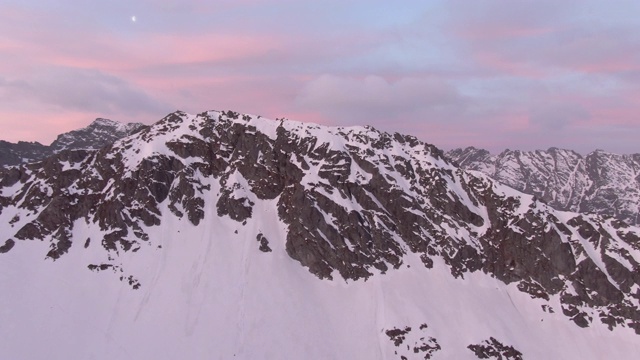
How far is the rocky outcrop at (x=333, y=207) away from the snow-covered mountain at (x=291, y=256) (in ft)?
1.81

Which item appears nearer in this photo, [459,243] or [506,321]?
[506,321]

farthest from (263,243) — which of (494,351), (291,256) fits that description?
(494,351)

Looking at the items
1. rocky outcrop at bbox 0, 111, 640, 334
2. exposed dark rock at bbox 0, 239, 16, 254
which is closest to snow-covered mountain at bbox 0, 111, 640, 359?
rocky outcrop at bbox 0, 111, 640, 334

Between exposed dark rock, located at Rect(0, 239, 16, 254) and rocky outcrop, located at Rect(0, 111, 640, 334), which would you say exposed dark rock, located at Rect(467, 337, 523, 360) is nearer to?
rocky outcrop, located at Rect(0, 111, 640, 334)

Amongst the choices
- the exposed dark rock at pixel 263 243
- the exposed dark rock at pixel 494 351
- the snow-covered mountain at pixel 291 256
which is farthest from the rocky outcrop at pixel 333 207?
the exposed dark rock at pixel 494 351

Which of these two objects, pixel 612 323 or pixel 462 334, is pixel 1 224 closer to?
pixel 462 334

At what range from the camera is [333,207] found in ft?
495

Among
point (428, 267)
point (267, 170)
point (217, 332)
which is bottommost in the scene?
point (217, 332)

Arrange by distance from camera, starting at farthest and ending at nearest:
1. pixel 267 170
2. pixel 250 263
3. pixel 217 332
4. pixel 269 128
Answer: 1. pixel 269 128
2. pixel 267 170
3. pixel 250 263
4. pixel 217 332

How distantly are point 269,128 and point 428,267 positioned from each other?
254 ft

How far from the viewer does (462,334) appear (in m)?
123

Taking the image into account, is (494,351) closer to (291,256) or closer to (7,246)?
(291,256)

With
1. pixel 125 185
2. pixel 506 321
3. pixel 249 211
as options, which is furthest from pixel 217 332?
pixel 506 321

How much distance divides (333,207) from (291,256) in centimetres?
2162
